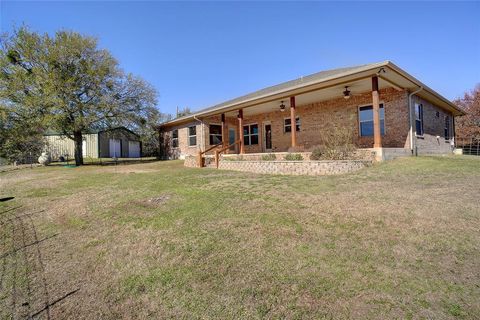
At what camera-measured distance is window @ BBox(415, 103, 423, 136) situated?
12.1 m

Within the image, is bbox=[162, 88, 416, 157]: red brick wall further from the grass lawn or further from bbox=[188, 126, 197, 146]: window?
the grass lawn

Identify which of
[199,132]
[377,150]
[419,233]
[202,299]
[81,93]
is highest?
[81,93]

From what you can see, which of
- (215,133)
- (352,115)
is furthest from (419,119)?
(215,133)

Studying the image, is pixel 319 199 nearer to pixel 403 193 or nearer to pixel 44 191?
pixel 403 193

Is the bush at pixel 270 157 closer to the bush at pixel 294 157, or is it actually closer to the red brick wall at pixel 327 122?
the bush at pixel 294 157

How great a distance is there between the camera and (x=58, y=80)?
54.4ft

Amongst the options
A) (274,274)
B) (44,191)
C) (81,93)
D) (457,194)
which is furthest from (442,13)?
(81,93)

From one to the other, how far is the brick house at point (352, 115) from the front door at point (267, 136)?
4cm

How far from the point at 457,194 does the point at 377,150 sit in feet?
13.7

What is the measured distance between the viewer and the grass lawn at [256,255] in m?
2.62

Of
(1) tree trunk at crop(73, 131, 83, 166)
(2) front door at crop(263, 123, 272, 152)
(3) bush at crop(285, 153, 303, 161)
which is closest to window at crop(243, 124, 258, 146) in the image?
(2) front door at crop(263, 123, 272, 152)

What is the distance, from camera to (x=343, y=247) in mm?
3566

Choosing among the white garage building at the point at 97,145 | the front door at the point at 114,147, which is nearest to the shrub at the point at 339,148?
the white garage building at the point at 97,145

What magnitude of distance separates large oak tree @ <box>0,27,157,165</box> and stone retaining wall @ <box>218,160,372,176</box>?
12515mm
